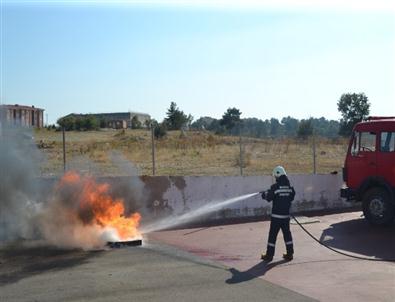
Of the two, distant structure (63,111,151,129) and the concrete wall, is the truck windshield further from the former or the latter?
distant structure (63,111,151,129)

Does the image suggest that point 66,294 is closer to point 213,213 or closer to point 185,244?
point 185,244

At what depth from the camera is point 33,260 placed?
9453mm

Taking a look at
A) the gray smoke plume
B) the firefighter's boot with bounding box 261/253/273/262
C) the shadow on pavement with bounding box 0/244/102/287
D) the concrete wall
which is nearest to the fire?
the gray smoke plume

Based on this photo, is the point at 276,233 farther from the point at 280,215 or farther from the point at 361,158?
the point at 361,158

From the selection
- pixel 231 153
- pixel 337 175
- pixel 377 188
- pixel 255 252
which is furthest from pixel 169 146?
pixel 255 252

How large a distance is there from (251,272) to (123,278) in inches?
84.1

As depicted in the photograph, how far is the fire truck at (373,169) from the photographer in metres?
13.4

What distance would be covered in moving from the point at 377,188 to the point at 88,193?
7581mm

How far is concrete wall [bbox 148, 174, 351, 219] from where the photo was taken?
47.4 feet

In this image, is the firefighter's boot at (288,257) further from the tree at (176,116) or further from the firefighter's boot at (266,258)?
the tree at (176,116)

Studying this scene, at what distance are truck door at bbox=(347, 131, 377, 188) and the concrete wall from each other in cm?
241

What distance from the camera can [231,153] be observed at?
1266 inches

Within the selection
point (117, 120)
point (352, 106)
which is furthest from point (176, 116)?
point (352, 106)

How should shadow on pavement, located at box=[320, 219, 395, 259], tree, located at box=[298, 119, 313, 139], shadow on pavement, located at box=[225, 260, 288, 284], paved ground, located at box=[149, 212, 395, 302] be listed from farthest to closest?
tree, located at box=[298, 119, 313, 139] → shadow on pavement, located at box=[320, 219, 395, 259] → shadow on pavement, located at box=[225, 260, 288, 284] → paved ground, located at box=[149, 212, 395, 302]
